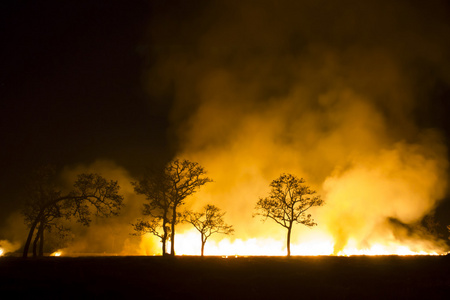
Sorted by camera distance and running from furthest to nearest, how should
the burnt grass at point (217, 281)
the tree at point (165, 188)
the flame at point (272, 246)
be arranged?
the flame at point (272, 246), the tree at point (165, 188), the burnt grass at point (217, 281)

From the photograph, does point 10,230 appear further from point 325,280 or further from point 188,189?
point 325,280

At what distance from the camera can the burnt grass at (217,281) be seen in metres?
18.0

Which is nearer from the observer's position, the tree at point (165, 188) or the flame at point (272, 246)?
the tree at point (165, 188)

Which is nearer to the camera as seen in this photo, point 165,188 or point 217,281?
point 217,281

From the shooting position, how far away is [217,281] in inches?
837

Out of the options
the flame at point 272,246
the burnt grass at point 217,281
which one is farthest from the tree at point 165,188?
the flame at point 272,246

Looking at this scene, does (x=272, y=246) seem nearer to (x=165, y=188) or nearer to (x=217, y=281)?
(x=165, y=188)

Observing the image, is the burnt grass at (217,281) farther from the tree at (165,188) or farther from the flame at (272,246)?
the flame at (272,246)

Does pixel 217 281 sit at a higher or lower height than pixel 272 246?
higher

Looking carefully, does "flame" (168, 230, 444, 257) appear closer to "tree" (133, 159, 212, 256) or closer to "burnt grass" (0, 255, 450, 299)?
"tree" (133, 159, 212, 256)

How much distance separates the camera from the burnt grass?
59.1ft

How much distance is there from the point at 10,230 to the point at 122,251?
99.6ft

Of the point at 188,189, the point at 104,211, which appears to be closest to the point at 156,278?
the point at 104,211

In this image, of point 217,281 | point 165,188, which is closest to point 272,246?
point 165,188
